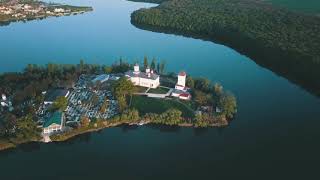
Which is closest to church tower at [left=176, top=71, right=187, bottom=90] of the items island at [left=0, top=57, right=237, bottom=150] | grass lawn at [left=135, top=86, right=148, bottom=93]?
island at [left=0, top=57, right=237, bottom=150]

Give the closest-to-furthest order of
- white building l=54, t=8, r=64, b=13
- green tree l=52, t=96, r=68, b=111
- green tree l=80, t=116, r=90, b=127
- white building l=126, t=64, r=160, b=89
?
green tree l=80, t=116, r=90, b=127
green tree l=52, t=96, r=68, b=111
white building l=126, t=64, r=160, b=89
white building l=54, t=8, r=64, b=13

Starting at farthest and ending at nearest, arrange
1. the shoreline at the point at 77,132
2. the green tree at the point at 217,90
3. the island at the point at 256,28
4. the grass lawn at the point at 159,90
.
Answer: the island at the point at 256,28 → the grass lawn at the point at 159,90 → the green tree at the point at 217,90 → the shoreline at the point at 77,132

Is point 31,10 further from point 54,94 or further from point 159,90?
point 159,90

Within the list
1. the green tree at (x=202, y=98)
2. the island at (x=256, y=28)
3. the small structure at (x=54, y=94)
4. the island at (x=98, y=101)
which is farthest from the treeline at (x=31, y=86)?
the island at (x=256, y=28)

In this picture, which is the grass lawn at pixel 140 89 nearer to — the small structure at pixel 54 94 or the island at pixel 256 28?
the small structure at pixel 54 94

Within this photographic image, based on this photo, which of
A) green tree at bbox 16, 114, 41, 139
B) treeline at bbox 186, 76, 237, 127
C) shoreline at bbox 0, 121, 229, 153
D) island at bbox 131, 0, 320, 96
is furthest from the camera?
island at bbox 131, 0, 320, 96

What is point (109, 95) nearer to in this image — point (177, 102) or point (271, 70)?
point (177, 102)

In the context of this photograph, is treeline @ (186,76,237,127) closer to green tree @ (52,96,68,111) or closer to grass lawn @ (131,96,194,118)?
grass lawn @ (131,96,194,118)

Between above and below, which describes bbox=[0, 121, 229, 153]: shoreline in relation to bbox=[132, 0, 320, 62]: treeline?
below
